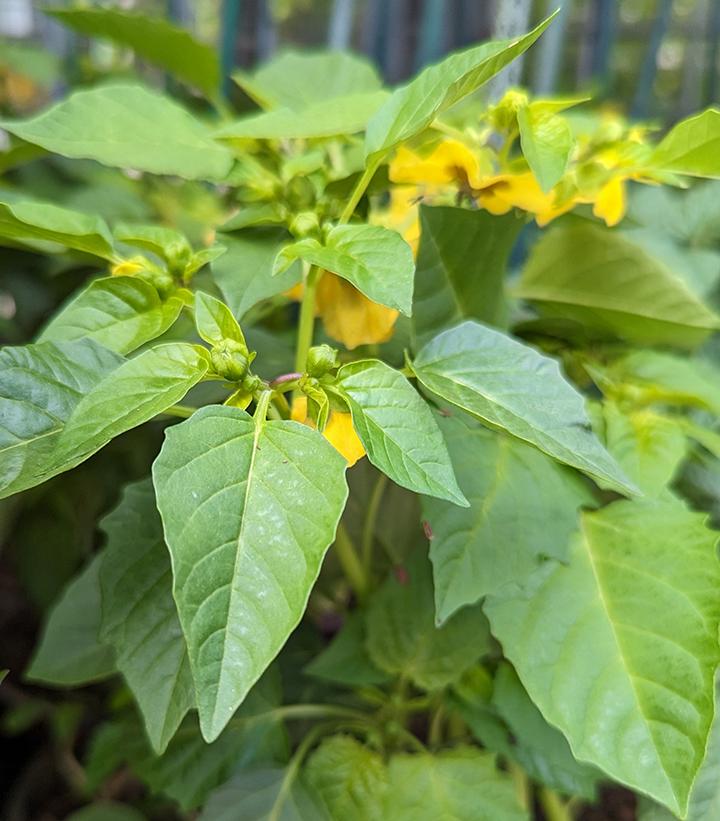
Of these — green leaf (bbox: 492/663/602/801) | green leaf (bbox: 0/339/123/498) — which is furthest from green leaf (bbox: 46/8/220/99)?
green leaf (bbox: 492/663/602/801)

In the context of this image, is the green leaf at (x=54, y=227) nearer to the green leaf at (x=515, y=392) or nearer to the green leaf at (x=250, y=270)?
the green leaf at (x=250, y=270)

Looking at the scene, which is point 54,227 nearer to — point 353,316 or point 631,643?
point 353,316

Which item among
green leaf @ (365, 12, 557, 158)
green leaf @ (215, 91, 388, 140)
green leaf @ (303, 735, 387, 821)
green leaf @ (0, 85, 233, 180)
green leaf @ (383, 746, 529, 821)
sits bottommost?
green leaf @ (303, 735, 387, 821)

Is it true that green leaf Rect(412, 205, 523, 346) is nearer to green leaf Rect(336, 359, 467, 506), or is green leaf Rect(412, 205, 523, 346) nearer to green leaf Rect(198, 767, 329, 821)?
green leaf Rect(336, 359, 467, 506)

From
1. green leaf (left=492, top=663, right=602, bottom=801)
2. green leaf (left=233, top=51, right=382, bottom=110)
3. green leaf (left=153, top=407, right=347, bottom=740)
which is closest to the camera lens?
green leaf (left=153, top=407, right=347, bottom=740)

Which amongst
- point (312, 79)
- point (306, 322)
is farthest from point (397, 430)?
point (312, 79)

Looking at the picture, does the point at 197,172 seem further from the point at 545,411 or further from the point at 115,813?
the point at 115,813
